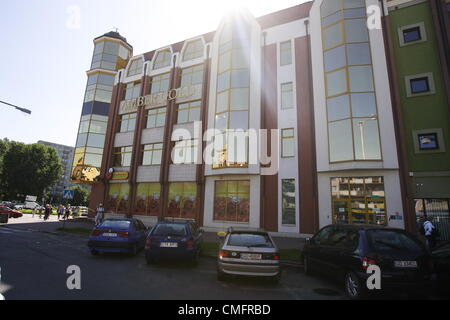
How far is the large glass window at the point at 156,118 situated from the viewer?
22844 millimetres

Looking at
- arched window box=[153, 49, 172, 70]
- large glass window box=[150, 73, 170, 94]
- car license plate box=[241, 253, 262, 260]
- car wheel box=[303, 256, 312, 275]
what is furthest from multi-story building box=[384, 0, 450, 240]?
arched window box=[153, 49, 172, 70]

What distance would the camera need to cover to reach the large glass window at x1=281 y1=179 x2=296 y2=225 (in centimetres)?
1602

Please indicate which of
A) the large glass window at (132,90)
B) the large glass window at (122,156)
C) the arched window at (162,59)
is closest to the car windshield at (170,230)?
the large glass window at (122,156)

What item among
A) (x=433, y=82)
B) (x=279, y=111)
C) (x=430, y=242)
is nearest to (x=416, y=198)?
(x=430, y=242)

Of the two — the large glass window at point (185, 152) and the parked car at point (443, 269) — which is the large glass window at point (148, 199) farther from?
the parked car at point (443, 269)

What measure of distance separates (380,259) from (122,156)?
23.6 metres

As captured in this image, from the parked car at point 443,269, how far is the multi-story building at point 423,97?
27.9ft

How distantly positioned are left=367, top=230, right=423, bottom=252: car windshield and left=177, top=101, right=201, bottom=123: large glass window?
17.3 meters

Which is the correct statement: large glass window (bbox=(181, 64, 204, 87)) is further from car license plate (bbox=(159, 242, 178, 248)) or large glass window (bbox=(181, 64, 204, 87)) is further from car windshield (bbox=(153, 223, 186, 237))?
car license plate (bbox=(159, 242, 178, 248))

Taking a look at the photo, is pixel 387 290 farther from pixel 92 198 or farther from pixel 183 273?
pixel 92 198

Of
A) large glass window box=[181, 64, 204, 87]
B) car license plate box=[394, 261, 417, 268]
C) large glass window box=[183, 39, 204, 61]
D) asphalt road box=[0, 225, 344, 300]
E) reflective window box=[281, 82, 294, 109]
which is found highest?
large glass window box=[183, 39, 204, 61]

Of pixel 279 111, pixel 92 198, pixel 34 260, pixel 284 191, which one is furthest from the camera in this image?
pixel 92 198
